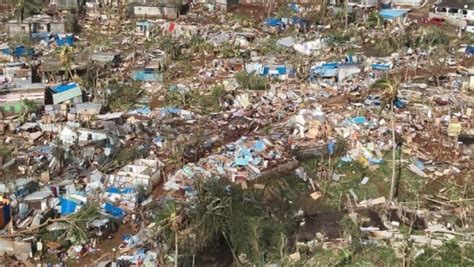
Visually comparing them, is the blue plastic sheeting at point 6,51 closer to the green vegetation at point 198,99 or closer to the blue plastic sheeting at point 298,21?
the green vegetation at point 198,99

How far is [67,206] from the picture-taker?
1427 centimetres

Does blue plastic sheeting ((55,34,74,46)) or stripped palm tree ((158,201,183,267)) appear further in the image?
blue plastic sheeting ((55,34,74,46))

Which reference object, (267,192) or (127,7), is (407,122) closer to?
(267,192)

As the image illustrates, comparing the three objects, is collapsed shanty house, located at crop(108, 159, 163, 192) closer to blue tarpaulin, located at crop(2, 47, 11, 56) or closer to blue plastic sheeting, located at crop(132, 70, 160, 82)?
blue plastic sheeting, located at crop(132, 70, 160, 82)

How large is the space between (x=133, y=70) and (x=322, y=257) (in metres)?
14.0

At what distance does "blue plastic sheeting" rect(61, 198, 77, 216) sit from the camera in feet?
46.4

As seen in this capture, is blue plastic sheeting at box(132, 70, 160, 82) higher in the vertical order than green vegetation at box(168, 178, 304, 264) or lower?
higher

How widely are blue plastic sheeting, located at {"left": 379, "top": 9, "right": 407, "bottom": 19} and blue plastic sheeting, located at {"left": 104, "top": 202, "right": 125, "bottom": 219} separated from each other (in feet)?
64.3

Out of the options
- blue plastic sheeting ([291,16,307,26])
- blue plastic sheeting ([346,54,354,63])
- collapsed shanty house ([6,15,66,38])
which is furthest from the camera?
blue plastic sheeting ([291,16,307,26])

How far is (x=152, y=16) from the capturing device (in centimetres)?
3184

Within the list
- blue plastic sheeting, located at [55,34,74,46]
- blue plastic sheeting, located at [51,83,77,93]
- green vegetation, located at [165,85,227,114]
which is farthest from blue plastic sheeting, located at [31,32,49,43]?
green vegetation, located at [165,85,227,114]

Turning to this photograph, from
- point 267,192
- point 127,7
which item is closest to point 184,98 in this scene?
point 267,192

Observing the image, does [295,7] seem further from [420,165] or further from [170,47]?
[420,165]

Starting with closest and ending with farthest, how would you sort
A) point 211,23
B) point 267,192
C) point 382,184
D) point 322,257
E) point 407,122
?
point 322,257
point 267,192
point 382,184
point 407,122
point 211,23
